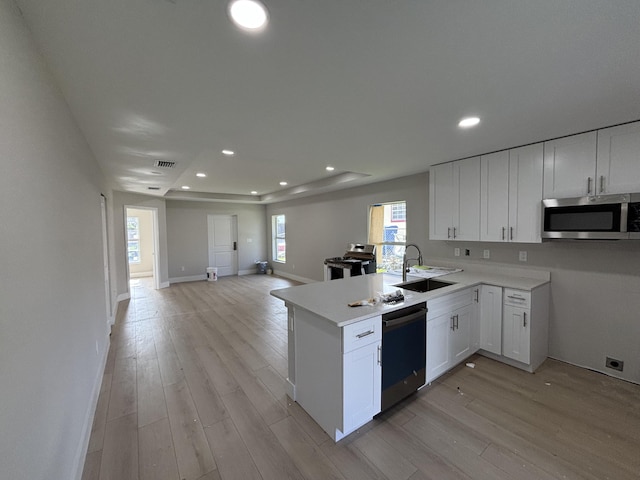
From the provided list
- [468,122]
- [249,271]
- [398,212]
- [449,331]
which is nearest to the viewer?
[468,122]

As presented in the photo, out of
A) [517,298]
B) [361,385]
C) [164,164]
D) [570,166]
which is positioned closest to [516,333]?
[517,298]

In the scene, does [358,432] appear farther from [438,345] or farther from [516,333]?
[516,333]

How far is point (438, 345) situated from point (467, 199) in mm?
1903

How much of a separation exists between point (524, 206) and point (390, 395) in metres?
2.48

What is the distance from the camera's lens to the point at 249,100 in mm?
1867

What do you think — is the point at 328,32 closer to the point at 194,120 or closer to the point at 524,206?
the point at 194,120

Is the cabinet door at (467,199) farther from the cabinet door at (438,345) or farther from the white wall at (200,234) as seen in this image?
the white wall at (200,234)

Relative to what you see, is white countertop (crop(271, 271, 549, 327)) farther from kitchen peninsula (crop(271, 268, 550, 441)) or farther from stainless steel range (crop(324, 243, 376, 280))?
stainless steel range (crop(324, 243, 376, 280))

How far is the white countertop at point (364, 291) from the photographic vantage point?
1.91 metres

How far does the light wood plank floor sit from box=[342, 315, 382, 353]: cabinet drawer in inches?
27.6

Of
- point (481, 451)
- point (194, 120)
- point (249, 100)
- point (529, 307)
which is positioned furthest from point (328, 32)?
point (529, 307)

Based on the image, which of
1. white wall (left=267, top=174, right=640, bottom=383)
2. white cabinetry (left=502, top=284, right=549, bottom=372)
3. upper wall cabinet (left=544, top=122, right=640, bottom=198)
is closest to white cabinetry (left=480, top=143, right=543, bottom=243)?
upper wall cabinet (left=544, top=122, right=640, bottom=198)

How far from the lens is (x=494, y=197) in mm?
3098

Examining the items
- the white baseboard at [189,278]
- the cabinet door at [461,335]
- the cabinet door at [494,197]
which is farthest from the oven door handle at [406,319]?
the white baseboard at [189,278]
